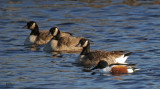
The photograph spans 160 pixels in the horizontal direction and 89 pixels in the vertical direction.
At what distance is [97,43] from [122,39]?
45.0 inches

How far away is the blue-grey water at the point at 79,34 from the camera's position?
15000mm

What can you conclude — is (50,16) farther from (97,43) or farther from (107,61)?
(107,61)

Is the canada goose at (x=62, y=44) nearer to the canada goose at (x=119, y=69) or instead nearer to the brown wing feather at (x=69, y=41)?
the brown wing feather at (x=69, y=41)

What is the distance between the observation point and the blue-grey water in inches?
591

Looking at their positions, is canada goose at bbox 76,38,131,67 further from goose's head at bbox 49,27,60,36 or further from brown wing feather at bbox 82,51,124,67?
goose's head at bbox 49,27,60,36

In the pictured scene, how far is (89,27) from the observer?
24891 millimetres

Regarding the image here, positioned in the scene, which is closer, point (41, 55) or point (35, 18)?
point (41, 55)

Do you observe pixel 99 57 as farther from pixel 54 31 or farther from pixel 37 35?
pixel 37 35

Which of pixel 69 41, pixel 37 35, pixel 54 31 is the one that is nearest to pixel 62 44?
pixel 69 41

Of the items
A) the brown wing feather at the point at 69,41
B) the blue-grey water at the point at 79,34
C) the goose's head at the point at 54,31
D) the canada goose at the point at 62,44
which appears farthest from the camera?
the goose's head at the point at 54,31

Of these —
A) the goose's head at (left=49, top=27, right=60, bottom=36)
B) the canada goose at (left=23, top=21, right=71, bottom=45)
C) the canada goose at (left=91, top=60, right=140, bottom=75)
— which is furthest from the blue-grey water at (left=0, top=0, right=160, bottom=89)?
the goose's head at (left=49, top=27, right=60, bottom=36)

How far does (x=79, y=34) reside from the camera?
23.8m

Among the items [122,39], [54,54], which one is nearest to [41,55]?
[54,54]

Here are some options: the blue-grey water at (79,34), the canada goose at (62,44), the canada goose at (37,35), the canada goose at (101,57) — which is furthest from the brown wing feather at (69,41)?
the canada goose at (101,57)
